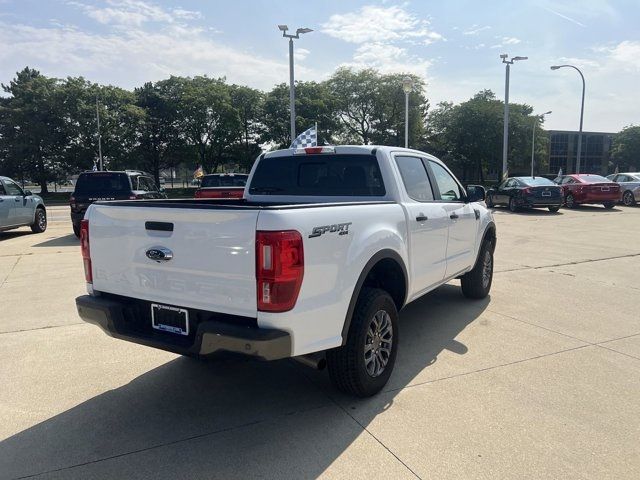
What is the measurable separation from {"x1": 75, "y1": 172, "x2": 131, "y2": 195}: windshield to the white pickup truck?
991 centimetres

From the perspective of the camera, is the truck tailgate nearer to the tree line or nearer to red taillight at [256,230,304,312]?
red taillight at [256,230,304,312]

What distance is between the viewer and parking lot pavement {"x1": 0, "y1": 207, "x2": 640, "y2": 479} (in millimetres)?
2797

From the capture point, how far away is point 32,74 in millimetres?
48656

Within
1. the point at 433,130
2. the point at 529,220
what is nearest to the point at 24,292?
the point at 529,220

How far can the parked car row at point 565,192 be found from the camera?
63.9ft

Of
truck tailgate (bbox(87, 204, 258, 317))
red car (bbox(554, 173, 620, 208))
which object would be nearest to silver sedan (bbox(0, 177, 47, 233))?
truck tailgate (bbox(87, 204, 258, 317))

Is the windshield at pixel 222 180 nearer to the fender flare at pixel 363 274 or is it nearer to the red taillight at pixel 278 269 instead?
the fender flare at pixel 363 274

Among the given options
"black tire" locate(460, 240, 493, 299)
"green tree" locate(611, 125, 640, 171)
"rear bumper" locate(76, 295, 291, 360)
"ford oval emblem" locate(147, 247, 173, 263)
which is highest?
"green tree" locate(611, 125, 640, 171)

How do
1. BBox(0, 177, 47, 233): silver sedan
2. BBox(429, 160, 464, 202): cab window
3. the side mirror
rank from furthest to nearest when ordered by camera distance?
BBox(0, 177, 47, 233): silver sedan, the side mirror, BBox(429, 160, 464, 202): cab window

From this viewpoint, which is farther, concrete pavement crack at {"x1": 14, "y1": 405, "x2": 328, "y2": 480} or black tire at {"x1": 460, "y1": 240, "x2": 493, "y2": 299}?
black tire at {"x1": 460, "y1": 240, "x2": 493, "y2": 299}

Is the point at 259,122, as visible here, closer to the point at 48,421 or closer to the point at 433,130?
the point at 433,130

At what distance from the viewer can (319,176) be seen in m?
4.62

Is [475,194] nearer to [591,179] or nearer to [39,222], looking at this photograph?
[39,222]

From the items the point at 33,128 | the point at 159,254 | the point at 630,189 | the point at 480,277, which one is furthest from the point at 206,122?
the point at 159,254
